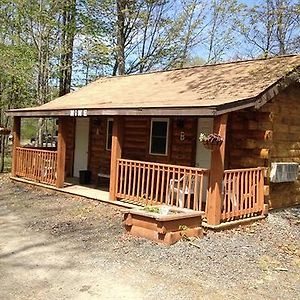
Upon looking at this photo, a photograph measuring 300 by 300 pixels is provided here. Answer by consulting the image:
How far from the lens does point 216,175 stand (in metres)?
7.38

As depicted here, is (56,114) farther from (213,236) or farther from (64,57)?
(64,57)

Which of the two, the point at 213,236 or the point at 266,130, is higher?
the point at 266,130

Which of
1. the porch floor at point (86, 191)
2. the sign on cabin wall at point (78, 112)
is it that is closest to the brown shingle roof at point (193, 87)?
the sign on cabin wall at point (78, 112)

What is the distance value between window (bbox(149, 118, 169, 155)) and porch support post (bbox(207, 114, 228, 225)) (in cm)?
357

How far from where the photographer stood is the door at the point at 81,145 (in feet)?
45.3

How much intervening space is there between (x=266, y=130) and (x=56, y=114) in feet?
19.3

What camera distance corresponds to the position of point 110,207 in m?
9.45

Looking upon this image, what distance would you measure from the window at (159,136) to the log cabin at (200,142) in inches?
1.1

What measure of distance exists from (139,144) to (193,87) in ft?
8.34

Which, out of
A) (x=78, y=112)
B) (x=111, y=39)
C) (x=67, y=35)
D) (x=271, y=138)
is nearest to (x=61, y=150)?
(x=78, y=112)

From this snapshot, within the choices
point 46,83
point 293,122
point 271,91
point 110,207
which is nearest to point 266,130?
point 271,91

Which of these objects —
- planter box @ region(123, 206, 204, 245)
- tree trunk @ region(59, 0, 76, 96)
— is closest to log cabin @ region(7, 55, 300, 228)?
planter box @ region(123, 206, 204, 245)

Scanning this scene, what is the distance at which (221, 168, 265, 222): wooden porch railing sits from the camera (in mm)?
7746

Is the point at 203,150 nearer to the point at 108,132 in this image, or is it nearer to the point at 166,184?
the point at 166,184
